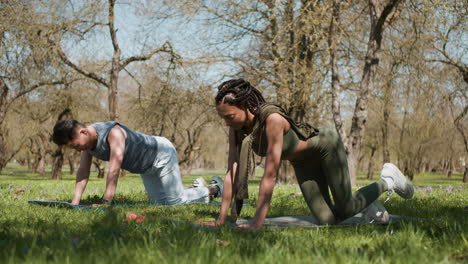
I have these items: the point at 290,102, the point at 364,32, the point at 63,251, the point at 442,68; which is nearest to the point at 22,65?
the point at 290,102

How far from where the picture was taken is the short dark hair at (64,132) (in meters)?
4.94

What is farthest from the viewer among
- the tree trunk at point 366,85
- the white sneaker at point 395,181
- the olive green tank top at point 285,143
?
the tree trunk at point 366,85

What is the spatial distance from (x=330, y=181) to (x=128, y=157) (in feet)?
9.36

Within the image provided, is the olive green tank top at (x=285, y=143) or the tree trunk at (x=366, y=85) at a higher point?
the tree trunk at (x=366, y=85)

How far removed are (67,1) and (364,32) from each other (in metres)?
10.9

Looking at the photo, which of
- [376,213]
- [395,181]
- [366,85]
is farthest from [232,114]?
[366,85]

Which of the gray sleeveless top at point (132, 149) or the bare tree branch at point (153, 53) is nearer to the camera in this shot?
the gray sleeveless top at point (132, 149)

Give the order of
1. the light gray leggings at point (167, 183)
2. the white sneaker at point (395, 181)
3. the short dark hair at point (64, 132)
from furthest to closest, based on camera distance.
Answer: the light gray leggings at point (167, 183), the short dark hair at point (64, 132), the white sneaker at point (395, 181)

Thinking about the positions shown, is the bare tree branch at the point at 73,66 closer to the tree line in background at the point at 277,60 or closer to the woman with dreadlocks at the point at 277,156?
the tree line in background at the point at 277,60

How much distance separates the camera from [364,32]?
15.1 m

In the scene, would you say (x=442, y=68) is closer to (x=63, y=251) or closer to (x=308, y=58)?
(x=308, y=58)

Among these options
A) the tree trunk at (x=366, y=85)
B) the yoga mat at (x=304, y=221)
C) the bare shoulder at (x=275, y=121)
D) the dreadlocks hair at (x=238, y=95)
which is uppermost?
the tree trunk at (x=366, y=85)

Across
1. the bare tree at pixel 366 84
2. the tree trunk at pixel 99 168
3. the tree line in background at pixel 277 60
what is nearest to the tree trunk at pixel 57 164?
the tree line in background at pixel 277 60

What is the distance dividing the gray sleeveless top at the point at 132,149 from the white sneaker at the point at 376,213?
3120 millimetres
